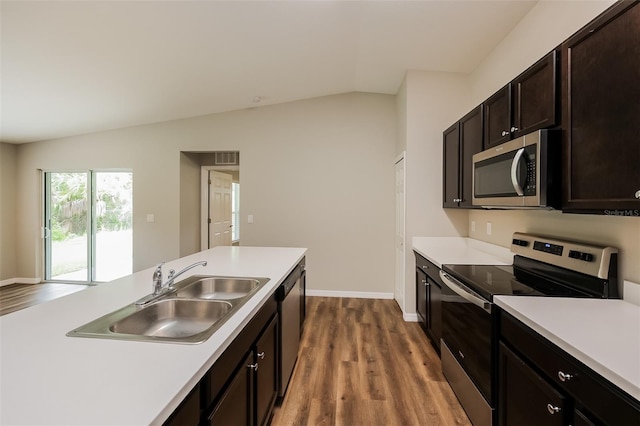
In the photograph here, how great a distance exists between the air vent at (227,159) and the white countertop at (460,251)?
3.32m

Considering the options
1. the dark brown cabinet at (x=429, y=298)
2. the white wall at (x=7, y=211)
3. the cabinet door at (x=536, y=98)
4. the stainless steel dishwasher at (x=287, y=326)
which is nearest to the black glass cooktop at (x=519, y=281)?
the dark brown cabinet at (x=429, y=298)

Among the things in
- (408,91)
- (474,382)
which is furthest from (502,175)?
(408,91)

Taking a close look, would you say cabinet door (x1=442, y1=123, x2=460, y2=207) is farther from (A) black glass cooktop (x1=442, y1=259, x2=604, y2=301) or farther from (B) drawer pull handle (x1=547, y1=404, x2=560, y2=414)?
(B) drawer pull handle (x1=547, y1=404, x2=560, y2=414)

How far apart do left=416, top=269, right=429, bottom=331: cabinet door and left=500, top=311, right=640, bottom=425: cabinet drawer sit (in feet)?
5.20

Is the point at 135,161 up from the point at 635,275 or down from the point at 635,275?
up

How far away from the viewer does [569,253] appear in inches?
66.0

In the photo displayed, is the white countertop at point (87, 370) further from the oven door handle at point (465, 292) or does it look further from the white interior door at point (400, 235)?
the white interior door at point (400, 235)

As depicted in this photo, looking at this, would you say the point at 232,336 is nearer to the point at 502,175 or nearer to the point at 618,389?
the point at 618,389

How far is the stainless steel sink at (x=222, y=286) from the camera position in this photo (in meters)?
1.76

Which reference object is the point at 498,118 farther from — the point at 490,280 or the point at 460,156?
the point at 490,280

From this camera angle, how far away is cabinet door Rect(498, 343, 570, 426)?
1076 mm

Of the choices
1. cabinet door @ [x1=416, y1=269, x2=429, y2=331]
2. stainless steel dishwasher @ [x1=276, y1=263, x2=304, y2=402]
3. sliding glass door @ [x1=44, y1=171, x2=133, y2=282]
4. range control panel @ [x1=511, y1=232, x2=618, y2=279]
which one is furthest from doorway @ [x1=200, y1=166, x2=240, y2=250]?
range control panel @ [x1=511, y1=232, x2=618, y2=279]

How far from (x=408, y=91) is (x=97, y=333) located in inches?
140

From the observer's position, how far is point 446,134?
326cm
